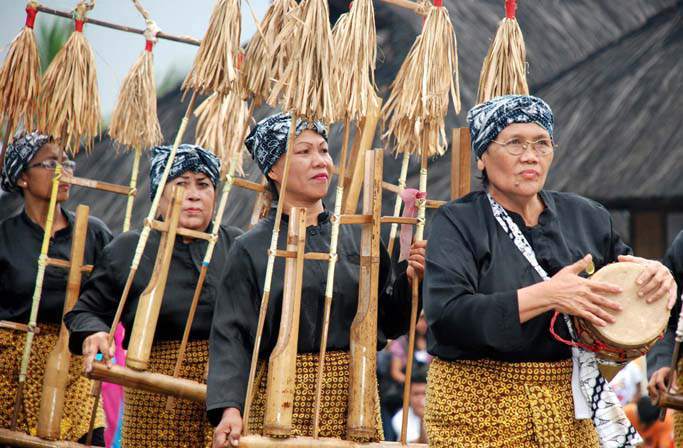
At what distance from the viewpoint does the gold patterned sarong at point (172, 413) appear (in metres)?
5.16

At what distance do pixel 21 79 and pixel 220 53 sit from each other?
1.58 m

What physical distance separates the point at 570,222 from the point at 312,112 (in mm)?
1004

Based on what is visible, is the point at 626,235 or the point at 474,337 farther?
the point at 626,235

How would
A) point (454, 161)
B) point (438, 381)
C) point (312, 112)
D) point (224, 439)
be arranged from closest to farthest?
point (438, 381), point (224, 439), point (312, 112), point (454, 161)

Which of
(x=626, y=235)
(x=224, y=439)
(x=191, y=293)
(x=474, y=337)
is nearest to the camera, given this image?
(x=474, y=337)

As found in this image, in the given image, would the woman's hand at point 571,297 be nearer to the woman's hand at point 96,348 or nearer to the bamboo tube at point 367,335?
the bamboo tube at point 367,335

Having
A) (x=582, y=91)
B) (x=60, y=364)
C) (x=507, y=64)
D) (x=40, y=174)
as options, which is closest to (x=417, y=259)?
(x=507, y=64)

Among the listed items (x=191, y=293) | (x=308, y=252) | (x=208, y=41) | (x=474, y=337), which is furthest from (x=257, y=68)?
(x=474, y=337)

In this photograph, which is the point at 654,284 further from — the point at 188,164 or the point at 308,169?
the point at 188,164

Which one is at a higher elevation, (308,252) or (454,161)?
(454,161)

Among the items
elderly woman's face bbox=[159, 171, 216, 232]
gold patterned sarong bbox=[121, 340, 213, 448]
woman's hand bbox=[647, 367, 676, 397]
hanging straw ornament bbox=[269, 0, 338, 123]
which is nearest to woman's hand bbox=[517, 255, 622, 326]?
hanging straw ornament bbox=[269, 0, 338, 123]

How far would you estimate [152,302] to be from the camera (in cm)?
481

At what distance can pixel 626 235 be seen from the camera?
1052 cm

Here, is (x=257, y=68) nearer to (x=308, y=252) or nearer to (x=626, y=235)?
(x=308, y=252)
